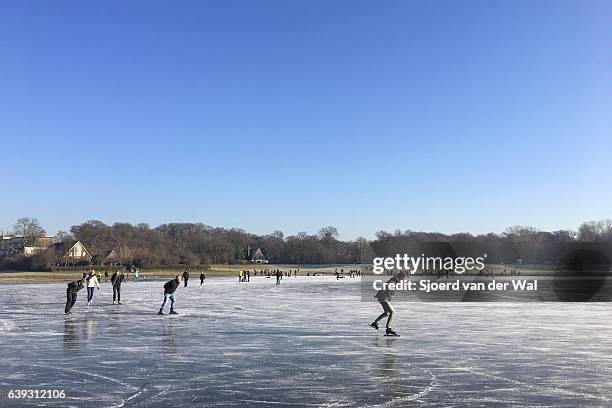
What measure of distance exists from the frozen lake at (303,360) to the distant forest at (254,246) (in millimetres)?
83173

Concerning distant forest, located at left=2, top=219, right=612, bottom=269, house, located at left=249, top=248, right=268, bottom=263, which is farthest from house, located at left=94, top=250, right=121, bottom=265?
house, located at left=249, top=248, right=268, bottom=263

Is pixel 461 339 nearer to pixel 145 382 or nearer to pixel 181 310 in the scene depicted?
pixel 145 382

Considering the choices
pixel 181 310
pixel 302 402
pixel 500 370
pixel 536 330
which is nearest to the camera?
pixel 302 402

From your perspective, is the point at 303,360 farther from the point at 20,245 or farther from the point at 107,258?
the point at 20,245

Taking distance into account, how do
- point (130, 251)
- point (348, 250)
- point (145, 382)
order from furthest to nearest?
point (348, 250), point (130, 251), point (145, 382)

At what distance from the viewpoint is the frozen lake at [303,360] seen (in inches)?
344

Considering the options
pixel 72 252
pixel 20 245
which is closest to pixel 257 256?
pixel 20 245

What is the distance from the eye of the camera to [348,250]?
181m

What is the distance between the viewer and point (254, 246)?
193625mm

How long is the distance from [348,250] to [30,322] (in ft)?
→ 537

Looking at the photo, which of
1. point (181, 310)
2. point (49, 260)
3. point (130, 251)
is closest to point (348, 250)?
point (130, 251)

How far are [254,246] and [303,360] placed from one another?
182876 mm

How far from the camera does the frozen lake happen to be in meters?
8.73

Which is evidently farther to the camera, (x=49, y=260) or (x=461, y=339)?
(x=49, y=260)
